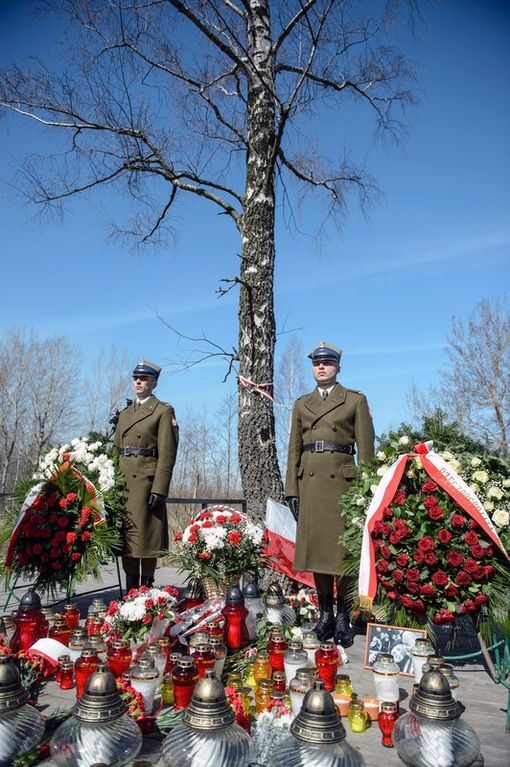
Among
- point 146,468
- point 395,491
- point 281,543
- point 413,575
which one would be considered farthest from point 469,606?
point 146,468

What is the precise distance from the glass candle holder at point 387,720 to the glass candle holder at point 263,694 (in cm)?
55

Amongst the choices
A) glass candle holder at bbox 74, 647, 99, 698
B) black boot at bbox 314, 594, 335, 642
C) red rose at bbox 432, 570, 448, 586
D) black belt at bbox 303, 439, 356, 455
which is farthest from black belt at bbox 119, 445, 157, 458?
red rose at bbox 432, 570, 448, 586

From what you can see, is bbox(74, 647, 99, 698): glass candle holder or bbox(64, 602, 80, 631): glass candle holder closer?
bbox(74, 647, 99, 698): glass candle holder

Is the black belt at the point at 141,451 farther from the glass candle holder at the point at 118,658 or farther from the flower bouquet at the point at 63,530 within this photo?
the glass candle holder at the point at 118,658

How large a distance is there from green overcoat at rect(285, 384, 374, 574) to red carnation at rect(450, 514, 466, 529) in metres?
1.04

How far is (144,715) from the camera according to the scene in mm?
2982

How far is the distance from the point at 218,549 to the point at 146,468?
0.96m

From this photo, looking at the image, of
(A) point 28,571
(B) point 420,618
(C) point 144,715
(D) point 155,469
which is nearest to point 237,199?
(D) point 155,469

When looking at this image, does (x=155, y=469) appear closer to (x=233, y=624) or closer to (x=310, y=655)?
(x=233, y=624)

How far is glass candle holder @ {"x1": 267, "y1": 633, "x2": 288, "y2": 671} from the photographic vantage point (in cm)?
348

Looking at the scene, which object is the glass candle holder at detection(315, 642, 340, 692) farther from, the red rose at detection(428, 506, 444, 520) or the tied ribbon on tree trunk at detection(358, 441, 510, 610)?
the red rose at detection(428, 506, 444, 520)

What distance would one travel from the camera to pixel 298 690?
9.41 ft

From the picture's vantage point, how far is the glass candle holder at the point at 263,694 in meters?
3.01

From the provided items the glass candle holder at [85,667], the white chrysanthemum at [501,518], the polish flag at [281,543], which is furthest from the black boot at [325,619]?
the glass candle holder at [85,667]
